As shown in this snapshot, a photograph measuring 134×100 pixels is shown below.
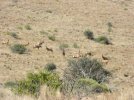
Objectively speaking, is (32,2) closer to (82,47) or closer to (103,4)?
(103,4)

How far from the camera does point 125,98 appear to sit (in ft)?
24.8

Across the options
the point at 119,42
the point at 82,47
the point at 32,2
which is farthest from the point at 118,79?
the point at 32,2

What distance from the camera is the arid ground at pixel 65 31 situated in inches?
1156

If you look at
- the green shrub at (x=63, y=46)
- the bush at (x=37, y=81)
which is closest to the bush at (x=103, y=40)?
the green shrub at (x=63, y=46)

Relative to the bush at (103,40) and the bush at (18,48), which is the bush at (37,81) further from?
the bush at (103,40)

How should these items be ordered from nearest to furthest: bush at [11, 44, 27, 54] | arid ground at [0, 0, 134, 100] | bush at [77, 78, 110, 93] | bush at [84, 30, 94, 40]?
1. bush at [77, 78, 110, 93]
2. arid ground at [0, 0, 134, 100]
3. bush at [11, 44, 27, 54]
4. bush at [84, 30, 94, 40]

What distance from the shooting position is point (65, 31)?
141 ft

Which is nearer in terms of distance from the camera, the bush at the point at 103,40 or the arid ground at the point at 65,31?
the arid ground at the point at 65,31

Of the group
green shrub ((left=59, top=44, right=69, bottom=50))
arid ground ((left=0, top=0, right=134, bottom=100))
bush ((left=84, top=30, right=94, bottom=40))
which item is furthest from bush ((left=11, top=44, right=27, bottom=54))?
bush ((left=84, top=30, right=94, bottom=40))

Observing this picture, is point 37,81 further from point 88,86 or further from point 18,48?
point 18,48

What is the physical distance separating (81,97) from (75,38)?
33.2m

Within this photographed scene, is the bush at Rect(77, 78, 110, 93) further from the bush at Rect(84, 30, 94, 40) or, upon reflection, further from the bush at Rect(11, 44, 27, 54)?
the bush at Rect(84, 30, 94, 40)

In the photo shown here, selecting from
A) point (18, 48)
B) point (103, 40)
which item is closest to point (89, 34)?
point (103, 40)

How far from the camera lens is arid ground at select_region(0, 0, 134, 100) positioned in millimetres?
29359
